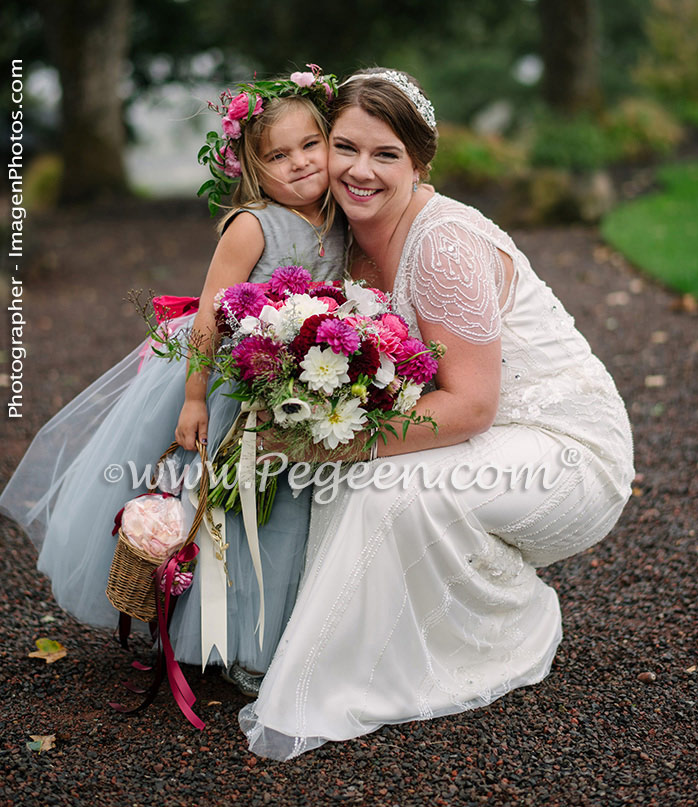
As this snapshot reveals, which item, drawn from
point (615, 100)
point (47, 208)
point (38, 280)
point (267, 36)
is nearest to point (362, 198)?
point (38, 280)

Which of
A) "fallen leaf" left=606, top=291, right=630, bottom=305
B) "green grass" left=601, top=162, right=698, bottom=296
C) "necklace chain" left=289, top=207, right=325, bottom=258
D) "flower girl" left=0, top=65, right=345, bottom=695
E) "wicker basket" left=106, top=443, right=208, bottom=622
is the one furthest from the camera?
"green grass" left=601, top=162, right=698, bottom=296

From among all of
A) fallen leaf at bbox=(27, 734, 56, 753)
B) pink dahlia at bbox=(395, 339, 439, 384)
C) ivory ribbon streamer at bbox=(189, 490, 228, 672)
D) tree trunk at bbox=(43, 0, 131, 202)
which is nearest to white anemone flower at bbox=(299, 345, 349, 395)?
pink dahlia at bbox=(395, 339, 439, 384)

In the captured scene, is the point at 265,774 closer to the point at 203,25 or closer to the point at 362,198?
the point at 362,198

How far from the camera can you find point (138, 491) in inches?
121

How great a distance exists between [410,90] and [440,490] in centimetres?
129

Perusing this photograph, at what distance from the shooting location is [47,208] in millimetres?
14312

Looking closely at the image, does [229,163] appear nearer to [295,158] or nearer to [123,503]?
[295,158]

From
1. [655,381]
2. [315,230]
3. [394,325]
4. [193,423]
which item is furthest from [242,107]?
[655,381]

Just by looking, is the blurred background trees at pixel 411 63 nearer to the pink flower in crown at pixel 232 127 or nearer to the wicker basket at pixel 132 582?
the pink flower in crown at pixel 232 127

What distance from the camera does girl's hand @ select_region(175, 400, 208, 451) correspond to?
293cm

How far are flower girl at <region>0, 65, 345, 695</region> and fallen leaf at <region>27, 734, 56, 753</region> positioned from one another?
448mm

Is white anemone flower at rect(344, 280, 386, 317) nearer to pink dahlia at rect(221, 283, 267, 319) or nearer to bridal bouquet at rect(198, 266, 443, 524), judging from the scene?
bridal bouquet at rect(198, 266, 443, 524)

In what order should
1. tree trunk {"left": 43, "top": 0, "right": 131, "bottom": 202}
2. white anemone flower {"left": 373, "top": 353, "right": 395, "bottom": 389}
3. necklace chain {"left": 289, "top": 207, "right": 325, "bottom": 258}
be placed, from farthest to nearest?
1. tree trunk {"left": 43, "top": 0, "right": 131, "bottom": 202}
2. necklace chain {"left": 289, "top": 207, "right": 325, "bottom": 258}
3. white anemone flower {"left": 373, "top": 353, "right": 395, "bottom": 389}

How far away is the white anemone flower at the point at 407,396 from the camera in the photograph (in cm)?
268
